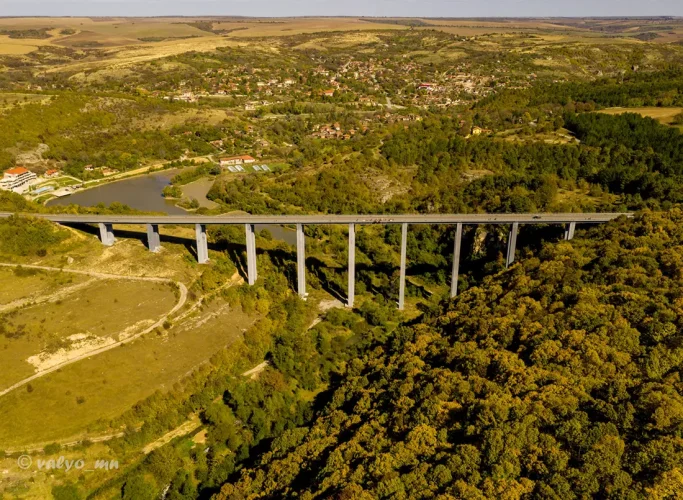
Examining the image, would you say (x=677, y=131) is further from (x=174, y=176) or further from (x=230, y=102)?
(x=230, y=102)

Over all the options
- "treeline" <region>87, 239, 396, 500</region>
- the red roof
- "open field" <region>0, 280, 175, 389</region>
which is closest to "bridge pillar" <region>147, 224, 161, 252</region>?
"open field" <region>0, 280, 175, 389</region>

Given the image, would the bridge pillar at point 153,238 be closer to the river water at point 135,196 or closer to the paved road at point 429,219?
the paved road at point 429,219

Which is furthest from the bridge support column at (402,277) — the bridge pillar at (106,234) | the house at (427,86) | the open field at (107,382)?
the house at (427,86)

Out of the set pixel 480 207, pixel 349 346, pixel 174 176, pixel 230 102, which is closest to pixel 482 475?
pixel 349 346

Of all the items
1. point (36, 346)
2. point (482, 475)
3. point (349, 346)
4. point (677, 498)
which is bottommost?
point (349, 346)

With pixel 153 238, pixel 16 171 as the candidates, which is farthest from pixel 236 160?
pixel 153 238
